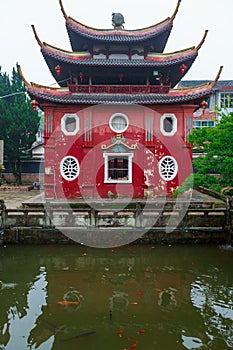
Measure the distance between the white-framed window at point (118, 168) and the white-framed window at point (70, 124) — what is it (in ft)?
8.20

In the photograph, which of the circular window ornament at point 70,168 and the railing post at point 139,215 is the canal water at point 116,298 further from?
the circular window ornament at point 70,168

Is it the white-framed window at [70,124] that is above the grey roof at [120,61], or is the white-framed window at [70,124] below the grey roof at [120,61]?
below

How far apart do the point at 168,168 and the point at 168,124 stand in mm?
2572

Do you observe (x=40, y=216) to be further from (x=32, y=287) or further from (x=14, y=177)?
(x=14, y=177)

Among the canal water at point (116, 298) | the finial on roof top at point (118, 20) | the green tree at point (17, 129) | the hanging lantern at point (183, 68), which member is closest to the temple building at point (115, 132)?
the hanging lantern at point (183, 68)

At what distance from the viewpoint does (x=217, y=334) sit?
5.09m

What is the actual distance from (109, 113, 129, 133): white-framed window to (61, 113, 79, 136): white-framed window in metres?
1.99

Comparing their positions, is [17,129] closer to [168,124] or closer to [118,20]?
[118,20]

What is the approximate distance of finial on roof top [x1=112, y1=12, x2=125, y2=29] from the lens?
61.5 feet

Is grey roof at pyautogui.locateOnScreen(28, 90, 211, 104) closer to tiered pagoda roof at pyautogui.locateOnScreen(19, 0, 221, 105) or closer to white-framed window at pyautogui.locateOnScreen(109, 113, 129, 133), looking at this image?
tiered pagoda roof at pyautogui.locateOnScreen(19, 0, 221, 105)

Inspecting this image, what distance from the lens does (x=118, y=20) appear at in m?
18.8

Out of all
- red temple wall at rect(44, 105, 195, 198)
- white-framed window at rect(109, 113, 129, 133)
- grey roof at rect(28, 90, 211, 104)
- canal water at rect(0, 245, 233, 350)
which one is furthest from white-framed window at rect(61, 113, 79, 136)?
canal water at rect(0, 245, 233, 350)

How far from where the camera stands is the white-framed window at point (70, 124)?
54.7 feet

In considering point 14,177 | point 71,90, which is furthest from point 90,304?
point 14,177
